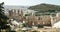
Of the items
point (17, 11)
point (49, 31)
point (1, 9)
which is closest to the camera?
point (1, 9)

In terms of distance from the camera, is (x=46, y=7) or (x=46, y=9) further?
(x=46, y=9)

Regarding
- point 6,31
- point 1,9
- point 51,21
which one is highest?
point 1,9

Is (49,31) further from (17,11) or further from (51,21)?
(17,11)

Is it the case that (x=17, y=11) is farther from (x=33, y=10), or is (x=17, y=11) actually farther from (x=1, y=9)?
(x=1, y=9)

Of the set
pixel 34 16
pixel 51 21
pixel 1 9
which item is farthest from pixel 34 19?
pixel 1 9

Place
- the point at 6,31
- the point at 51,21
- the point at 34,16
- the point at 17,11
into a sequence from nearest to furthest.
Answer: the point at 6,31, the point at 51,21, the point at 34,16, the point at 17,11

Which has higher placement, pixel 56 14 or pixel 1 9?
pixel 1 9

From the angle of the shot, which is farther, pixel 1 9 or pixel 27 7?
pixel 27 7

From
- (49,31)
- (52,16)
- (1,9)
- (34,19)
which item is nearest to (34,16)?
(34,19)

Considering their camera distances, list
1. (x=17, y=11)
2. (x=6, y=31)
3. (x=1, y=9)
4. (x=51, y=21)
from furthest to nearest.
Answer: (x=17, y=11), (x=51, y=21), (x=1, y=9), (x=6, y=31)
